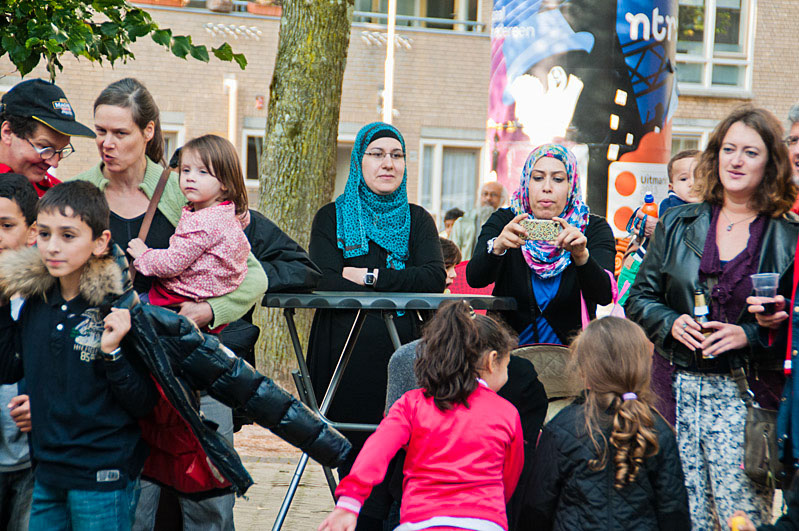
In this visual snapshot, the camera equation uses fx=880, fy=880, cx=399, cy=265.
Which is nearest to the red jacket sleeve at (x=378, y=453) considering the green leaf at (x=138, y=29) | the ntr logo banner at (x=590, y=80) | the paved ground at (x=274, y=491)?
the paved ground at (x=274, y=491)

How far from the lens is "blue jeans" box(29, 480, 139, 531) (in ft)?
9.42

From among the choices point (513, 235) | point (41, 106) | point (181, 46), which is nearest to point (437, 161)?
point (181, 46)

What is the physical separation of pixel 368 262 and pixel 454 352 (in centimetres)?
130

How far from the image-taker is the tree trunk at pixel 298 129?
26.2 feet

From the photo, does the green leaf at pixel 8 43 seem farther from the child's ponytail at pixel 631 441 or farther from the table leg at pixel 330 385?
the child's ponytail at pixel 631 441

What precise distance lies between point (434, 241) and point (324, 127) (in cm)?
397

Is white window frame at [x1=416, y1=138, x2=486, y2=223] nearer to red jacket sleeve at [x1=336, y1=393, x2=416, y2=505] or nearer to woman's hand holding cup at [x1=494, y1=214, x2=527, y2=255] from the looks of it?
woman's hand holding cup at [x1=494, y1=214, x2=527, y2=255]

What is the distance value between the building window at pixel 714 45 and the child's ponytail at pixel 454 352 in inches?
695

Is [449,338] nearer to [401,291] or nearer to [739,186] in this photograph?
[401,291]

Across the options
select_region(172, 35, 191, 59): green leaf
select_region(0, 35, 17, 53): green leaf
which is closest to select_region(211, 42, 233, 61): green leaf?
select_region(172, 35, 191, 59): green leaf

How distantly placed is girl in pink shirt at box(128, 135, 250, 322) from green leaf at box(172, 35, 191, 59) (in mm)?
2794

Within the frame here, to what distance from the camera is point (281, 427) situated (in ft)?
9.73

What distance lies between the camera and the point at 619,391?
3057 millimetres

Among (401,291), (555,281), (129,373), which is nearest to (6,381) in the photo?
(129,373)
